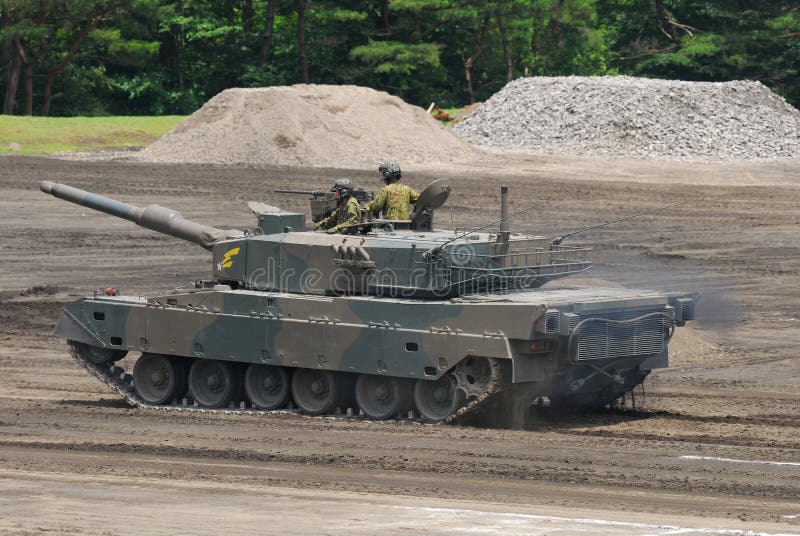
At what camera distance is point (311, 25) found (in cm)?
5884

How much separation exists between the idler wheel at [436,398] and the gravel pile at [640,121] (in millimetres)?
30643

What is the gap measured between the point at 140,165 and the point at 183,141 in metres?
2.44

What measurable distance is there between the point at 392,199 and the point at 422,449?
400cm

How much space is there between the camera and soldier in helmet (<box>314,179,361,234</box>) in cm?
1722

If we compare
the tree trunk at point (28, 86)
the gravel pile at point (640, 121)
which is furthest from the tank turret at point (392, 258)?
the tree trunk at point (28, 86)

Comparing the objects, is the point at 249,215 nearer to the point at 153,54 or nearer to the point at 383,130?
the point at 383,130

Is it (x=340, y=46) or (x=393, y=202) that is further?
(x=340, y=46)

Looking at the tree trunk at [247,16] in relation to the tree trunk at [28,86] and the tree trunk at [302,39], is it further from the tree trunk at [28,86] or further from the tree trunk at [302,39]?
the tree trunk at [28,86]

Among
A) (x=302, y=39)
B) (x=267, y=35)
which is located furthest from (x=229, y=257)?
(x=267, y=35)

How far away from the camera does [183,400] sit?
17.9 m

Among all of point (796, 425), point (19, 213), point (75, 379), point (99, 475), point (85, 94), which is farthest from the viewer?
point (85, 94)

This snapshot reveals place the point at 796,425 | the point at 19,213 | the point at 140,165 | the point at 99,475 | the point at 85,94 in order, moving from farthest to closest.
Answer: the point at 85,94
the point at 140,165
the point at 19,213
the point at 796,425
the point at 99,475

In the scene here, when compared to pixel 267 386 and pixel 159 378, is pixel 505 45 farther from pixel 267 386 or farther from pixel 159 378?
pixel 267 386

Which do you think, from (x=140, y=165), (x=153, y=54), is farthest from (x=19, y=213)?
(x=153, y=54)
